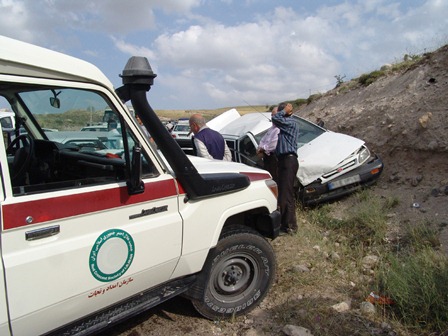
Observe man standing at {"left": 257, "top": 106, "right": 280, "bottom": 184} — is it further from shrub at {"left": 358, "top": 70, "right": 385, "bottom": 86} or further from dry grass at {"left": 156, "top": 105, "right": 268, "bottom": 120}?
shrub at {"left": 358, "top": 70, "right": 385, "bottom": 86}

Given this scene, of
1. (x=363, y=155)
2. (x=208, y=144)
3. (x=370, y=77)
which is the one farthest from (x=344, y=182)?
(x=370, y=77)

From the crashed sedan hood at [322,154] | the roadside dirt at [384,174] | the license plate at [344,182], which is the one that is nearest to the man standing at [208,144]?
the roadside dirt at [384,174]

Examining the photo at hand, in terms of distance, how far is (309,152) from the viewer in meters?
6.75

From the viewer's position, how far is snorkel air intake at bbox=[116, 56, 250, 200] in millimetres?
2477

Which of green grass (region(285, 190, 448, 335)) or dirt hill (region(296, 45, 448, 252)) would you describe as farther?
dirt hill (region(296, 45, 448, 252))

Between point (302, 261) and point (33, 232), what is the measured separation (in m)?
3.35

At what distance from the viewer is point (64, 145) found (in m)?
2.92

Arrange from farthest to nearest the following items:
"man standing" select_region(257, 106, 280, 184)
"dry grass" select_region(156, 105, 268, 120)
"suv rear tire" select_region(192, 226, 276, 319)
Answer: "dry grass" select_region(156, 105, 268, 120) < "man standing" select_region(257, 106, 280, 184) < "suv rear tire" select_region(192, 226, 276, 319)

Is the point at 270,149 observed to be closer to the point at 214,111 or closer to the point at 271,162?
the point at 271,162

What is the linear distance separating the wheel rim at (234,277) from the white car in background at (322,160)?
3.12 m

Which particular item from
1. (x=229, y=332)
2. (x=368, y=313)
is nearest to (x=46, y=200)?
(x=229, y=332)

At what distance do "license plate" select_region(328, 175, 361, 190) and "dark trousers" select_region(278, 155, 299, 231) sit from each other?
1139 mm

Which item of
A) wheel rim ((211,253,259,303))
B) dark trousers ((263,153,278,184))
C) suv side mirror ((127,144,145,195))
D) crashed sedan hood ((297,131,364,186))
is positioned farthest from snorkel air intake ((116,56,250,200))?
crashed sedan hood ((297,131,364,186))

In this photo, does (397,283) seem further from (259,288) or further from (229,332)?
(229,332)
